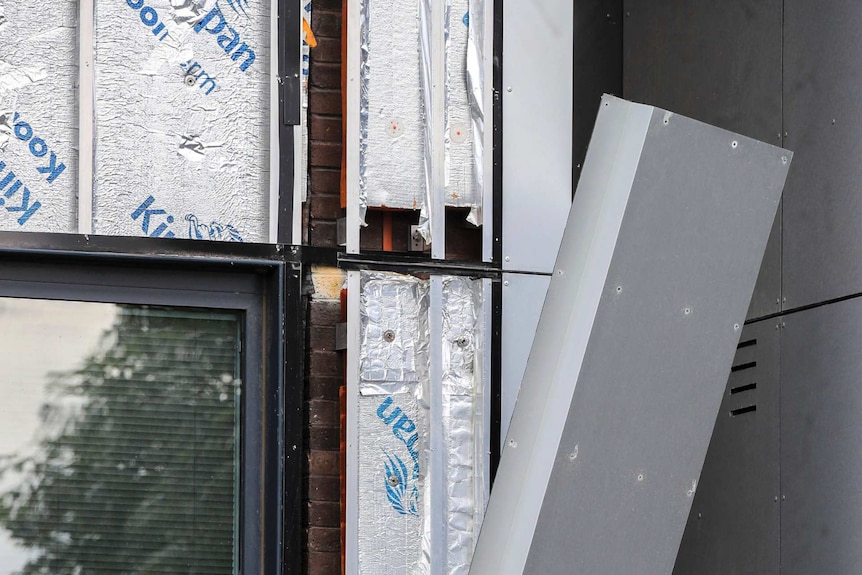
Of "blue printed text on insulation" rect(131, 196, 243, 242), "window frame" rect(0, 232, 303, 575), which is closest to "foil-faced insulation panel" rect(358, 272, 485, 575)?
"window frame" rect(0, 232, 303, 575)

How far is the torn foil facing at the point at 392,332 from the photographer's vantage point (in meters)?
4.42

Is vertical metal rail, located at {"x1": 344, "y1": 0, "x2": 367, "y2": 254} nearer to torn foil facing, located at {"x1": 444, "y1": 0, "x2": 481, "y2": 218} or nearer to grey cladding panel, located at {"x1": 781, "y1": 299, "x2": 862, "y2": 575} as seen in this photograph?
torn foil facing, located at {"x1": 444, "y1": 0, "x2": 481, "y2": 218}

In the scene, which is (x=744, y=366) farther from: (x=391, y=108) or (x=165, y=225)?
→ (x=165, y=225)

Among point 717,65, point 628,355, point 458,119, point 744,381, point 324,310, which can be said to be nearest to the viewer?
point 628,355

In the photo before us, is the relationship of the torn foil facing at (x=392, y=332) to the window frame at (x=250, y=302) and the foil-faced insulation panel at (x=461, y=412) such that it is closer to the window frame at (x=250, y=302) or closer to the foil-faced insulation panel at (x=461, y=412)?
the foil-faced insulation panel at (x=461, y=412)

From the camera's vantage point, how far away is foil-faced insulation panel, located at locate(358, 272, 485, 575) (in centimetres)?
438

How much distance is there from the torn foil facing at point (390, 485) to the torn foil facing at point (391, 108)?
74 centimetres

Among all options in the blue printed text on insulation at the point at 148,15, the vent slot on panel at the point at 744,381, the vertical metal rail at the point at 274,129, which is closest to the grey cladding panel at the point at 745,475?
the vent slot on panel at the point at 744,381

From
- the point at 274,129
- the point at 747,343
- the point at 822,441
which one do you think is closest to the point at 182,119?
the point at 274,129

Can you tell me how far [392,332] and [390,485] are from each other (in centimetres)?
54

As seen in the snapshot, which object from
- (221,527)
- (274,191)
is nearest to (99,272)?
(274,191)

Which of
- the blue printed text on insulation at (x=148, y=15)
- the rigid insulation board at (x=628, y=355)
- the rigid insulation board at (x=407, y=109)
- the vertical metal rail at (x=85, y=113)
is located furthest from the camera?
the rigid insulation board at (x=407, y=109)

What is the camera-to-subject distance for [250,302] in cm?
443

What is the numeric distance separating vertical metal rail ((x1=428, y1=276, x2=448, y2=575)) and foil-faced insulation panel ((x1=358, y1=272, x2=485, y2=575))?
14mm
